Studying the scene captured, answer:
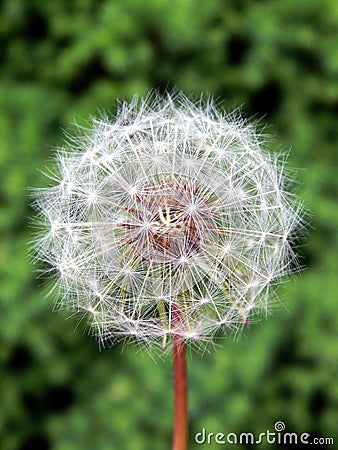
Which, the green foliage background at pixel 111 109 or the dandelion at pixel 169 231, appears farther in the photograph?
the green foliage background at pixel 111 109

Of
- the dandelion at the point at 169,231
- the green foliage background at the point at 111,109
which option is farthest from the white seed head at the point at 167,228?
the green foliage background at the point at 111,109

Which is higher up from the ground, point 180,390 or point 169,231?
point 169,231

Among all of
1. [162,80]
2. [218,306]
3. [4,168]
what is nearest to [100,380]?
[4,168]

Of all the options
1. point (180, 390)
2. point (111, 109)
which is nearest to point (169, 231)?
point (180, 390)

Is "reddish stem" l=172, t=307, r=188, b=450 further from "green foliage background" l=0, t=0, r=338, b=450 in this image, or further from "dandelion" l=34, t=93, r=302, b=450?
"green foliage background" l=0, t=0, r=338, b=450

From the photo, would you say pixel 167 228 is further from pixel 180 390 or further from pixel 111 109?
pixel 111 109

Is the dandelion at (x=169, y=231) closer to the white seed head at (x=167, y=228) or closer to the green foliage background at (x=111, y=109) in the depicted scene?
the white seed head at (x=167, y=228)

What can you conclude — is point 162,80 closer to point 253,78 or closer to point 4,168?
point 253,78

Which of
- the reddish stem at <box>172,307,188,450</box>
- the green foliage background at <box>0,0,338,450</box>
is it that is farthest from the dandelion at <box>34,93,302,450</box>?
the green foliage background at <box>0,0,338,450</box>
